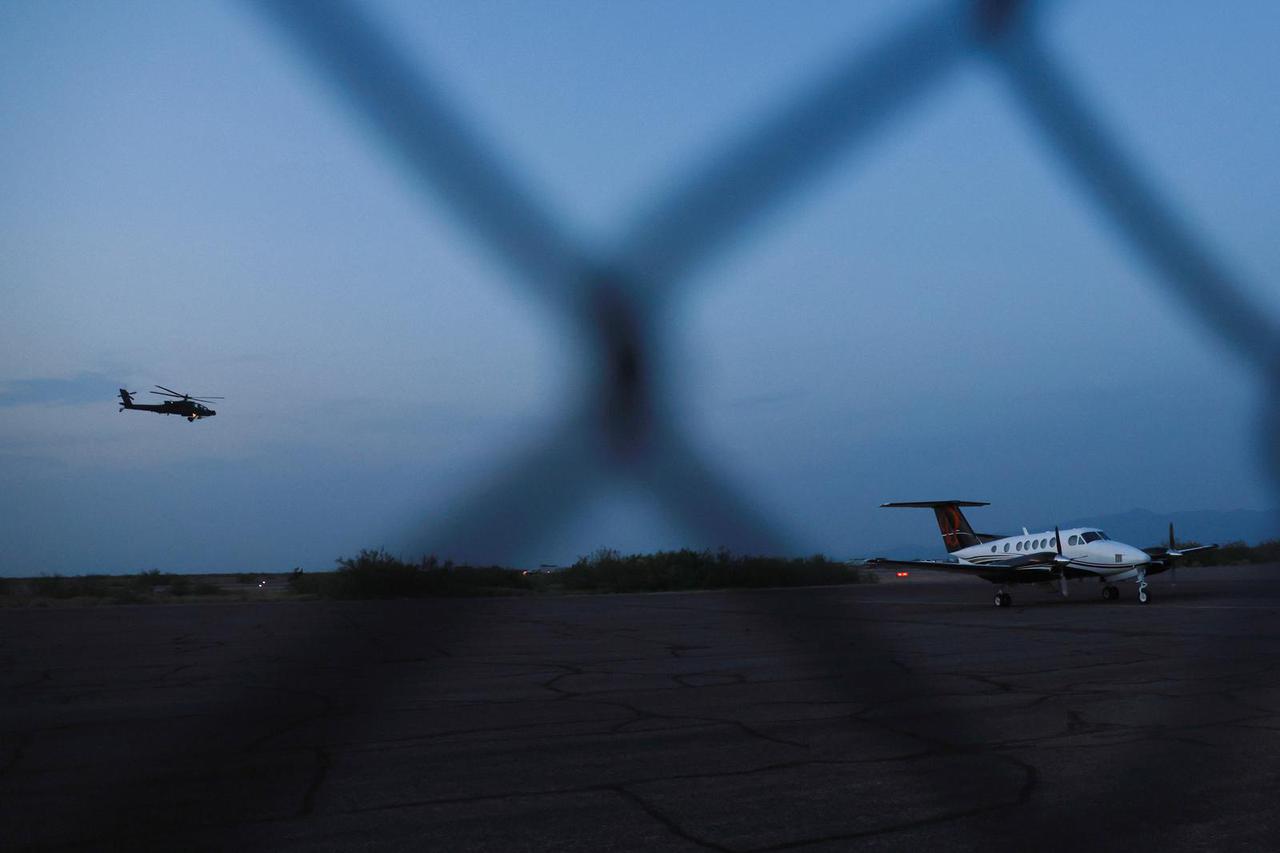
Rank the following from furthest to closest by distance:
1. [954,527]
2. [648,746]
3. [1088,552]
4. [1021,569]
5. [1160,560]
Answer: [954,527] < [1021,569] < [1088,552] < [1160,560] < [648,746]

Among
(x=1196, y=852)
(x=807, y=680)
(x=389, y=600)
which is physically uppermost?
(x=389, y=600)

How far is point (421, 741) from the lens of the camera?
351 inches

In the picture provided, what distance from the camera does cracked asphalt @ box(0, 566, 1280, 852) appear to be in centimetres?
580

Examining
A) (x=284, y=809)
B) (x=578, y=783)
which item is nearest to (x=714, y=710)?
(x=578, y=783)

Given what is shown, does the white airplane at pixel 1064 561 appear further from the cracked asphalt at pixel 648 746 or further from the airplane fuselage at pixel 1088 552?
the cracked asphalt at pixel 648 746

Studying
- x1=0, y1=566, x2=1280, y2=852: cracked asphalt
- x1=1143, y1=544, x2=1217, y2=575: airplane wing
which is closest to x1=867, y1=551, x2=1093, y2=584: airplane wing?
x1=1143, y1=544, x2=1217, y2=575: airplane wing

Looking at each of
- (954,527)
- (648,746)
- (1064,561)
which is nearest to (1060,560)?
(1064,561)

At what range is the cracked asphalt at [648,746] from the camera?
5.80 meters

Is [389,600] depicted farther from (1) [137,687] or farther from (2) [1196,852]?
(2) [1196,852]

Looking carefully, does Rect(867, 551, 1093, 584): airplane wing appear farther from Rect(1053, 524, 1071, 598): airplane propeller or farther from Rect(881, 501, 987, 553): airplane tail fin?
Rect(881, 501, 987, 553): airplane tail fin

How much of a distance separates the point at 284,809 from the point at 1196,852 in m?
5.04

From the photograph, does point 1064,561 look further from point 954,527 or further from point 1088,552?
point 954,527

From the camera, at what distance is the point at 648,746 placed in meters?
8.52

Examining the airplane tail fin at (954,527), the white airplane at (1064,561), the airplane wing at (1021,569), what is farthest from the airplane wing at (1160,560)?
the airplane tail fin at (954,527)
